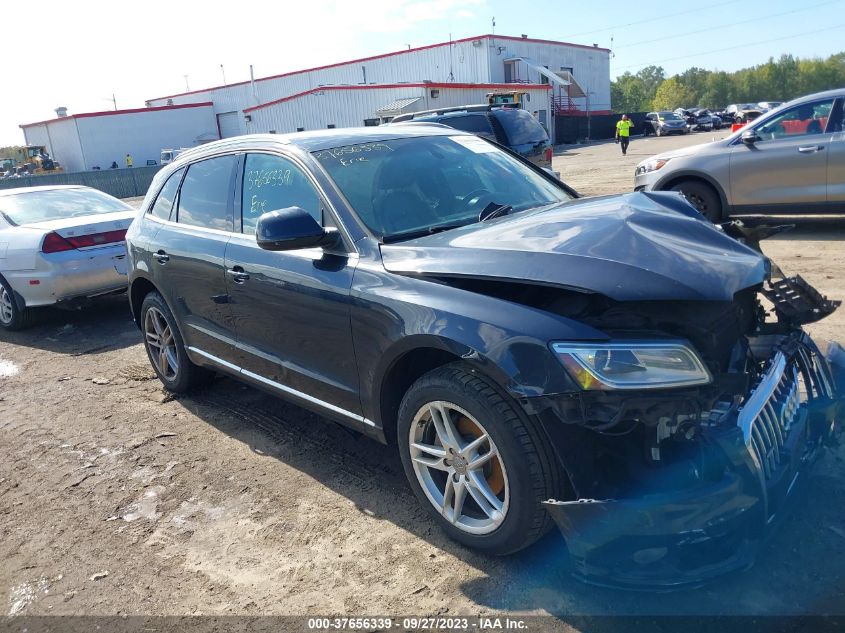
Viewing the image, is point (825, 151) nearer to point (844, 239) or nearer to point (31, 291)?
point (844, 239)

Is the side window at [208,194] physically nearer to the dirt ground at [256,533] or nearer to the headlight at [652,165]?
the dirt ground at [256,533]

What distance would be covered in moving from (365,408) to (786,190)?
23.7ft

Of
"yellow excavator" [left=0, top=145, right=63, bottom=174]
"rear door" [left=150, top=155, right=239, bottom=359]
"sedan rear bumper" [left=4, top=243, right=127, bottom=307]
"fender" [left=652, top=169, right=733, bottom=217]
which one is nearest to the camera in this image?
"rear door" [left=150, top=155, right=239, bottom=359]

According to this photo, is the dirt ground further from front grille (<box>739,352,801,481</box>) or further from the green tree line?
the green tree line

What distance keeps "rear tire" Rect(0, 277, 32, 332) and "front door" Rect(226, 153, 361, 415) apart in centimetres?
496

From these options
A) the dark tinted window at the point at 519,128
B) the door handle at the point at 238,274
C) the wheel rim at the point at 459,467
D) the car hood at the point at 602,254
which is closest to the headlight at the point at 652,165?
the dark tinted window at the point at 519,128

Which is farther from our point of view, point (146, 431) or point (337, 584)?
point (146, 431)

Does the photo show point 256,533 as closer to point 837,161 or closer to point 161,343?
point 161,343

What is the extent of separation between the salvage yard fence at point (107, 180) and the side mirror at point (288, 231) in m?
33.3

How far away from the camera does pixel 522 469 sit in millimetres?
2588

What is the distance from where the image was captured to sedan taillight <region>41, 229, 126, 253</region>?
7.40 m

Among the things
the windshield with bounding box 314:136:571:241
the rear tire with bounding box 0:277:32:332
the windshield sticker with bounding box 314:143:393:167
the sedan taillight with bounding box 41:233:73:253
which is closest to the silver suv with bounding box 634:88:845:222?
the windshield with bounding box 314:136:571:241

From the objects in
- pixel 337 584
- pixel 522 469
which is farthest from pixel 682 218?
pixel 337 584

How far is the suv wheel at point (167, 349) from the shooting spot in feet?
16.5
